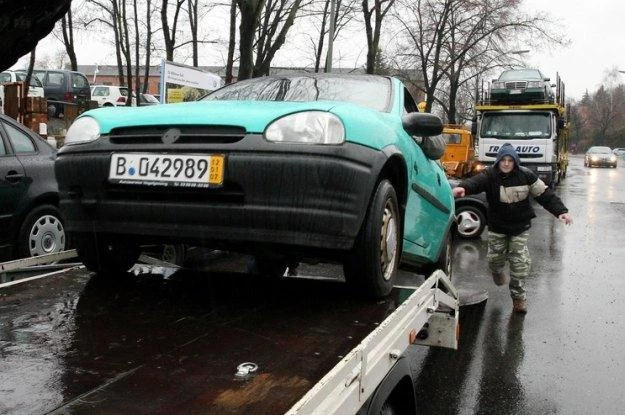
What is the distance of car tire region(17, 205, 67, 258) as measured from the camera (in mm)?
5309

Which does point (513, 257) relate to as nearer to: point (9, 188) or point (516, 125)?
point (9, 188)

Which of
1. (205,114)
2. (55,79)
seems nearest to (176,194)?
(205,114)

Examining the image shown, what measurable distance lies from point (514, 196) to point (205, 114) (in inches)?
157

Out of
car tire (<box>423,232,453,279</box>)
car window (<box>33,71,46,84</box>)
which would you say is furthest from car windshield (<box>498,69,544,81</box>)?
car window (<box>33,71,46,84</box>)

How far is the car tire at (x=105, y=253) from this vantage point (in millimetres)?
3281

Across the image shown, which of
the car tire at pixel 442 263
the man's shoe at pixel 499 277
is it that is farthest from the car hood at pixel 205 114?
the man's shoe at pixel 499 277

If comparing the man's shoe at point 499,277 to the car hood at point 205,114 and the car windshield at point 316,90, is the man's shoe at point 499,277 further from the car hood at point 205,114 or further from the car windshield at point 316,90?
the car hood at point 205,114

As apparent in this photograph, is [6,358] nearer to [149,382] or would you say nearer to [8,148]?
[149,382]

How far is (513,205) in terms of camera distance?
6.02 meters

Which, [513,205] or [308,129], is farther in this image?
[513,205]

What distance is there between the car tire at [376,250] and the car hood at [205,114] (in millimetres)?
519

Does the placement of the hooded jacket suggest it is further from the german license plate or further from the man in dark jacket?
the german license plate

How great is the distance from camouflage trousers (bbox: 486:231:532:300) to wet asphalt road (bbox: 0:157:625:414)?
283 millimetres

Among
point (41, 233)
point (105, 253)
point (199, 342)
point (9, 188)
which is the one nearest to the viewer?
point (199, 342)
